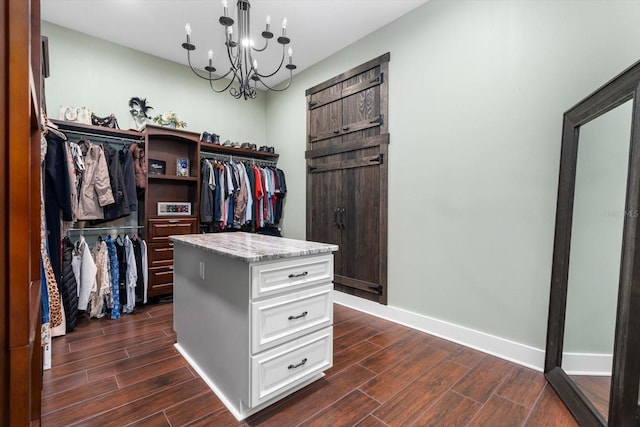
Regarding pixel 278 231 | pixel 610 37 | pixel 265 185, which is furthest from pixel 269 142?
pixel 610 37

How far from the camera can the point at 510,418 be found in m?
1.61

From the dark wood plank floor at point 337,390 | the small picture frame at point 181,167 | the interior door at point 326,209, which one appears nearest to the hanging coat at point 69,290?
the dark wood plank floor at point 337,390

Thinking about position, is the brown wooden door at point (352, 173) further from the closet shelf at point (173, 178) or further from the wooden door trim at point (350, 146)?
the closet shelf at point (173, 178)

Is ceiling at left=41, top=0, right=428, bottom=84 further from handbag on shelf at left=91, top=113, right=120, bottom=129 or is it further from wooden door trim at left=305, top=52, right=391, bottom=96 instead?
handbag on shelf at left=91, top=113, right=120, bottom=129

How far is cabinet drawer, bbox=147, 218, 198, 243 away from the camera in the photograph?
3271 mm

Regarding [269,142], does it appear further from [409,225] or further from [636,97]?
[636,97]

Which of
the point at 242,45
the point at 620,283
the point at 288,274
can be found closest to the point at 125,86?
the point at 242,45

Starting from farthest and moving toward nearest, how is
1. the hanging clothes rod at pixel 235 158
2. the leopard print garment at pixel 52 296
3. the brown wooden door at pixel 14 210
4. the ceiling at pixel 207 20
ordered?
the hanging clothes rod at pixel 235 158, the ceiling at pixel 207 20, the leopard print garment at pixel 52 296, the brown wooden door at pixel 14 210

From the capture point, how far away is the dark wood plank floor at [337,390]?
62.5 inches

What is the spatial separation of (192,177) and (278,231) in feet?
4.74

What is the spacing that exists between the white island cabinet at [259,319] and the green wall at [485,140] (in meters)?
1.32

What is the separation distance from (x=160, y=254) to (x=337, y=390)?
8.18 ft

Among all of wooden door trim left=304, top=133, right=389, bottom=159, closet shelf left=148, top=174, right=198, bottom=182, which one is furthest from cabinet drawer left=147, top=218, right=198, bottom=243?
wooden door trim left=304, top=133, right=389, bottom=159

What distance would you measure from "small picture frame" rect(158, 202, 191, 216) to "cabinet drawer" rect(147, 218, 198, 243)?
0.21m
